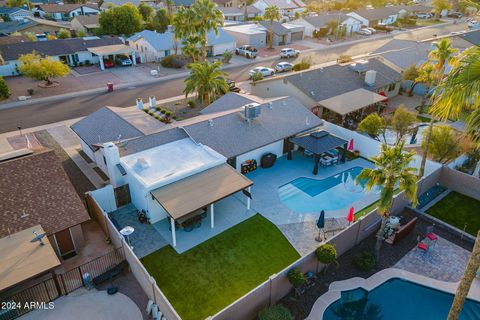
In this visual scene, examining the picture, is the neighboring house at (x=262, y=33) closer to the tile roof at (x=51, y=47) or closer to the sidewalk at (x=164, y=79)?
the sidewalk at (x=164, y=79)

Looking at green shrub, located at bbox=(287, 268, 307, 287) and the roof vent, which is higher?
the roof vent

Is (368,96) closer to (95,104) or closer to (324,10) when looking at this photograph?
(95,104)

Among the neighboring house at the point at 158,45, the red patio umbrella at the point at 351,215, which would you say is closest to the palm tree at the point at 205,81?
the red patio umbrella at the point at 351,215

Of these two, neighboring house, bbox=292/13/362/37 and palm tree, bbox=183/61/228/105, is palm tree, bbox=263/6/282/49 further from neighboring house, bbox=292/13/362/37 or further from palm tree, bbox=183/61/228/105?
palm tree, bbox=183/61/228/105

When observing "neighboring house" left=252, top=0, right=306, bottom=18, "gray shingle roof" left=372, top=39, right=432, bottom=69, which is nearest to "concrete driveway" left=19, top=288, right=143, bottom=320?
"gray shingle roof" left=372, top=39, right=432, bottom=69

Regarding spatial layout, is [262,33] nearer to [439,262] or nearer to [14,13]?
[439,262]

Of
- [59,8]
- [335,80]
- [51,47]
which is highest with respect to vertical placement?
[59,8]

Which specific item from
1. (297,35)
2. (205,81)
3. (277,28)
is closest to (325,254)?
(205,81)

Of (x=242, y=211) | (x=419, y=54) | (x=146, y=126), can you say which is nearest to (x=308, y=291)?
(x=242, y=211)
